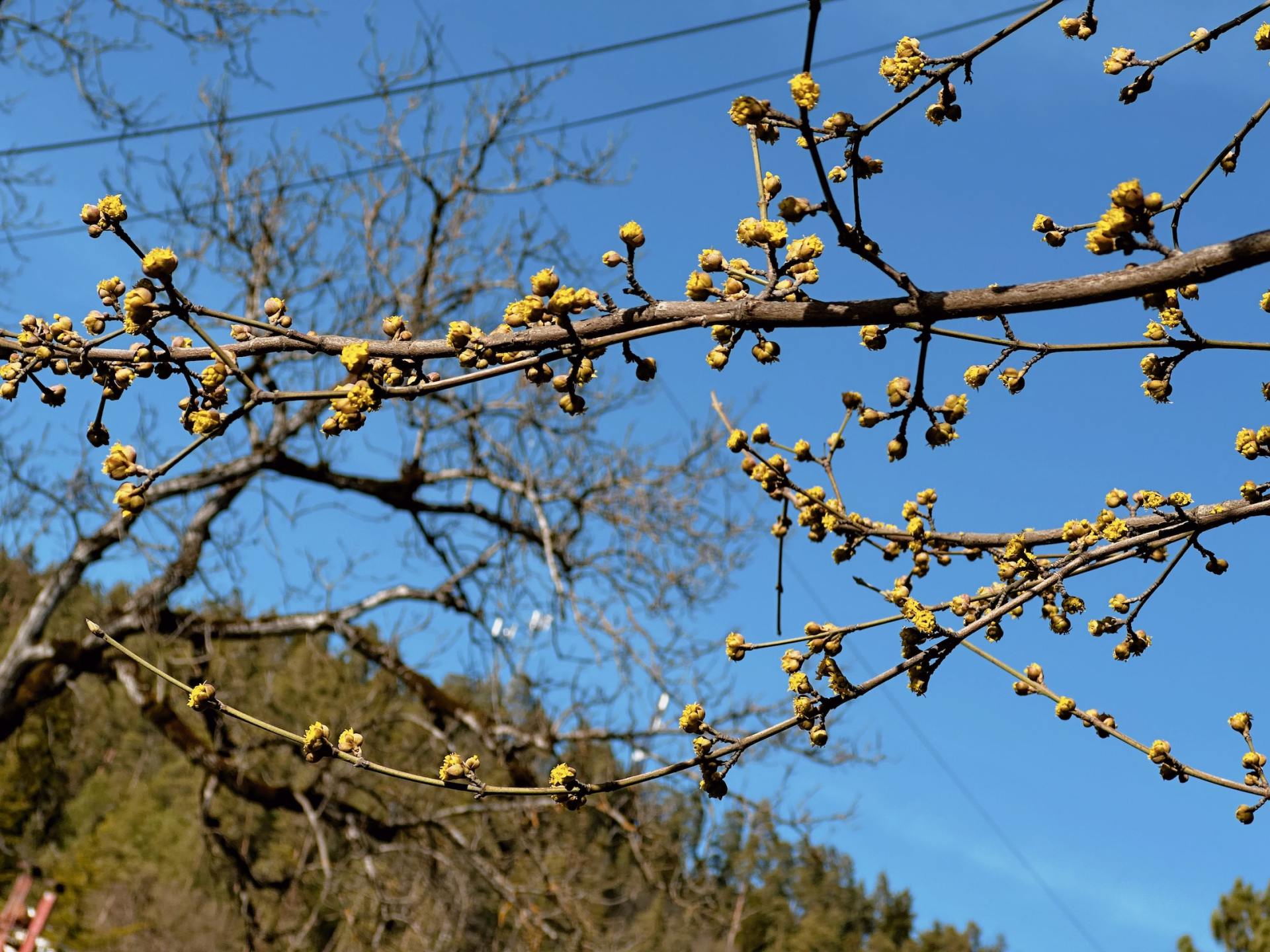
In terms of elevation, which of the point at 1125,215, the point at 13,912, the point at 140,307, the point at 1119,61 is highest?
the point at 1119,61

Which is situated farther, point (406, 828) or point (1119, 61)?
point (406, 828)

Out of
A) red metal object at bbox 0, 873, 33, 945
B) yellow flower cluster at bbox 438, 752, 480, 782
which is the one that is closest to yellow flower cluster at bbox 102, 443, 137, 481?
yellow flower cluster at bbox 438, 752, 480, 782

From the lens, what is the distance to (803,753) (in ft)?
26.6

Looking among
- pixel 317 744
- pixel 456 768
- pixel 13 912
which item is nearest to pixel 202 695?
pixel 317 744

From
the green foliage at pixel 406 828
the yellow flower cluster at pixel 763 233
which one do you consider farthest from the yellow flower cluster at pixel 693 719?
the green foliage at pixel 406 828

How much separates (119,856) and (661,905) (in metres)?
19.5

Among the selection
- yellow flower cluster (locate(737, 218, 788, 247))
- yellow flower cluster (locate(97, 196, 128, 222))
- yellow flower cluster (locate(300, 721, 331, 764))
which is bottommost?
yellow flower cluster (locate(300, 721, 331, 764))

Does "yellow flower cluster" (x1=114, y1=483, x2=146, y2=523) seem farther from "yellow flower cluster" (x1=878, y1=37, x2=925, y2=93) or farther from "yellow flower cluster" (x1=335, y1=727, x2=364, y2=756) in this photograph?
"yellow flower cluster" (x1=878, y1=37, x2=925, y2=93)

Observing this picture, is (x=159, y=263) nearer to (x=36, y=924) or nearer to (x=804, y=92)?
(x=804, y=92)

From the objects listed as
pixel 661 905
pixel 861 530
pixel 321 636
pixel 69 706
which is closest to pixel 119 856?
pixel 661 905

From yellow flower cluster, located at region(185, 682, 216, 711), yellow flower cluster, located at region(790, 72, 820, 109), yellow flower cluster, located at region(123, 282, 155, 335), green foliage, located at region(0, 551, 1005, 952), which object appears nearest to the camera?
yellow flower cluster, located at region(790, 72, 820, 109)

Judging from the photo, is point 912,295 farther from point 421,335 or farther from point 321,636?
point 321,636

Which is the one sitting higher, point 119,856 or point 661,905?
point 661,905

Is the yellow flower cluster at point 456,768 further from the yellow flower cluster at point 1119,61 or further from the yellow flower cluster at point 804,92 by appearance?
the yellow flower cluster at point 1119,61
